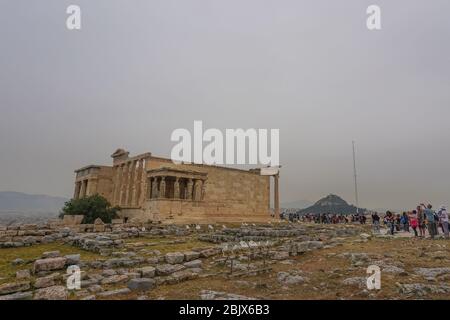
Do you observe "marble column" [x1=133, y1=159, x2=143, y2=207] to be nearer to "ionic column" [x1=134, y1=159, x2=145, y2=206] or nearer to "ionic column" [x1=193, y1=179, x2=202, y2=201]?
"ionic column" [x1=134, y1=159, x2=145, y2=206]

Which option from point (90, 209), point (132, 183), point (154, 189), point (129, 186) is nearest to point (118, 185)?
point (129, 186)

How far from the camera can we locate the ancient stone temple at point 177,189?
112 feet

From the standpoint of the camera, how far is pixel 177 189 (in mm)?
35156

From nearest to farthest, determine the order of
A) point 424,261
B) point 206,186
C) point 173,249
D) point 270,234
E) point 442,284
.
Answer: point 442,284, point 424,261, point 173,249, point 270,234, point 206,186

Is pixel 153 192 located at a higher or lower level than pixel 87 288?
higher

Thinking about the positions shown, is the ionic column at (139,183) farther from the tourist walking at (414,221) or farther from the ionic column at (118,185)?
the tourist walking at (414,221)

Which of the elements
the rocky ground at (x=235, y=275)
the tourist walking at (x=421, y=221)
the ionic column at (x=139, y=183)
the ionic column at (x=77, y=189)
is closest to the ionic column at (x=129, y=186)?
the ionic column at (x=139, y=183)

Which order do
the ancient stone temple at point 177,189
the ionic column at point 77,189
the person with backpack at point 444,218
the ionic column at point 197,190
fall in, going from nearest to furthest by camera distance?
the person with backpack at point 444,218, the ancient stone temple at point 177,189, the ionic column at point 197,190, the ionic column at point 77,189

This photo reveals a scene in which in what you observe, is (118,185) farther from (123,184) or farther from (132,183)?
(132,183)

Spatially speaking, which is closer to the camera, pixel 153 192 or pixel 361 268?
pixel 361 268

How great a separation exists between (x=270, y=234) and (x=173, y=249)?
23.3ft

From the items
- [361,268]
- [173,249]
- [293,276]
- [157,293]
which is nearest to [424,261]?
[361,268]

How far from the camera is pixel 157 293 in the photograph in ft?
20.4
